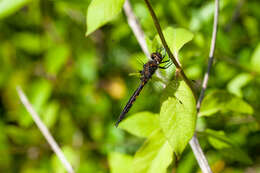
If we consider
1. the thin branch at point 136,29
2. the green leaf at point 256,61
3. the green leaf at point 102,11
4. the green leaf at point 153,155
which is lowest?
the green leaf at point 256,61

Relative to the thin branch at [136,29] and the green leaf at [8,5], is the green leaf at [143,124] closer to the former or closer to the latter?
the thin branch at [136,29]

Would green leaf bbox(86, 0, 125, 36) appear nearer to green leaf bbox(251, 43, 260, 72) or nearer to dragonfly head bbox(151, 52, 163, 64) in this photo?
dragonfly head bbox(151, 52, 163, 64)

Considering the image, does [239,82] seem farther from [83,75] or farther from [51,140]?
[83,75]

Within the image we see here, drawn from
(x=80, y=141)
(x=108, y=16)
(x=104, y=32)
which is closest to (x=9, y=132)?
(x=80, y=141)

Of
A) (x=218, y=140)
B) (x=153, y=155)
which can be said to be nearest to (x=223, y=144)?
(x=218, y=140)

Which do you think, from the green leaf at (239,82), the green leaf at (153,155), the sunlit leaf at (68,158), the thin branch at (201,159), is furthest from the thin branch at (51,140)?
the green leaf at (239,82)

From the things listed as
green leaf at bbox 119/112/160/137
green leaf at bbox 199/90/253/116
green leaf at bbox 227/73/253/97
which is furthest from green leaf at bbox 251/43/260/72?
green leaf at bbox 119/112/160/137
